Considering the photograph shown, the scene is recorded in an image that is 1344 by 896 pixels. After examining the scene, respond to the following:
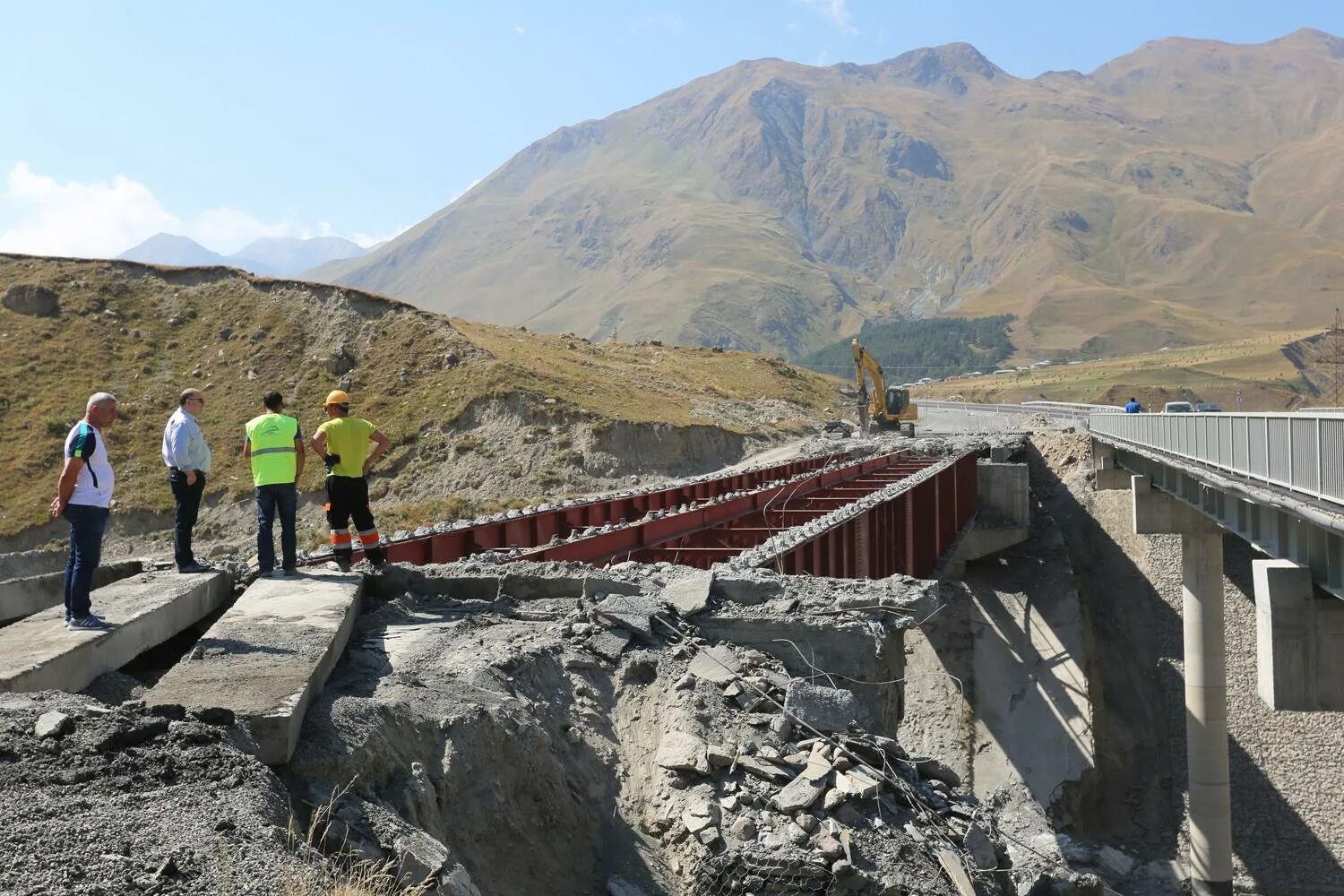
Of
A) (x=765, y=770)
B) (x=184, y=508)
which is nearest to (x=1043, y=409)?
(x=184, y=508)

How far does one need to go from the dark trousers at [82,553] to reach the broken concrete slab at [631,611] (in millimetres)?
3584

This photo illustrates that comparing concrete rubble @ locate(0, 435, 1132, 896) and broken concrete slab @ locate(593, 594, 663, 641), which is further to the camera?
broken concrete slab @ locate(593, 594, 663, 641)

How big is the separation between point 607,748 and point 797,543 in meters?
5.70

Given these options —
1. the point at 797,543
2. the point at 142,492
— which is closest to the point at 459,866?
the point at 797,543

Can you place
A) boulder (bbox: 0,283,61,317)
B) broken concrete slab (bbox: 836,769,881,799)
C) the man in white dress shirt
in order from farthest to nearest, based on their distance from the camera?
1. boulder (bbox: 0,283,61,317)
2. the man in white dress shirt
3. broken concrete slab (bbox: 836,769,881,799)

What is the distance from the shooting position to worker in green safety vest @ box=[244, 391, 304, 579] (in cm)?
1008

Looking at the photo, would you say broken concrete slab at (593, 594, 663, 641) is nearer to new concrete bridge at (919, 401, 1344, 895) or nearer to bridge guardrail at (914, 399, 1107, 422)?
new concrete bridge at (919, 401, 1344, 895)

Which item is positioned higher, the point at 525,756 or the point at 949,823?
the point at 525,756

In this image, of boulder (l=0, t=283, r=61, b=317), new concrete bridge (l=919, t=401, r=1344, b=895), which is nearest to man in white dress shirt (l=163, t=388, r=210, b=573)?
new concrete bridge (l=919, t=401, r=1344, b=895)

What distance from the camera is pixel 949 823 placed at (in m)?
6.82

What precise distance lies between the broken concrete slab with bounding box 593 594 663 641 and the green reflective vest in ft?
10.8

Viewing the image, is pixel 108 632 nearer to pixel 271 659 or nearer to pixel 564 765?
pixel 271 659

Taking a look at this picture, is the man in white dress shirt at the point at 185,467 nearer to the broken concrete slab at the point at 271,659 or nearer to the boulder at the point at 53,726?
the broken concrete slab at the point at 271,659

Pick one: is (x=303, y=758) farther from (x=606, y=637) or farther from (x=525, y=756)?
(x=606, y=637)
